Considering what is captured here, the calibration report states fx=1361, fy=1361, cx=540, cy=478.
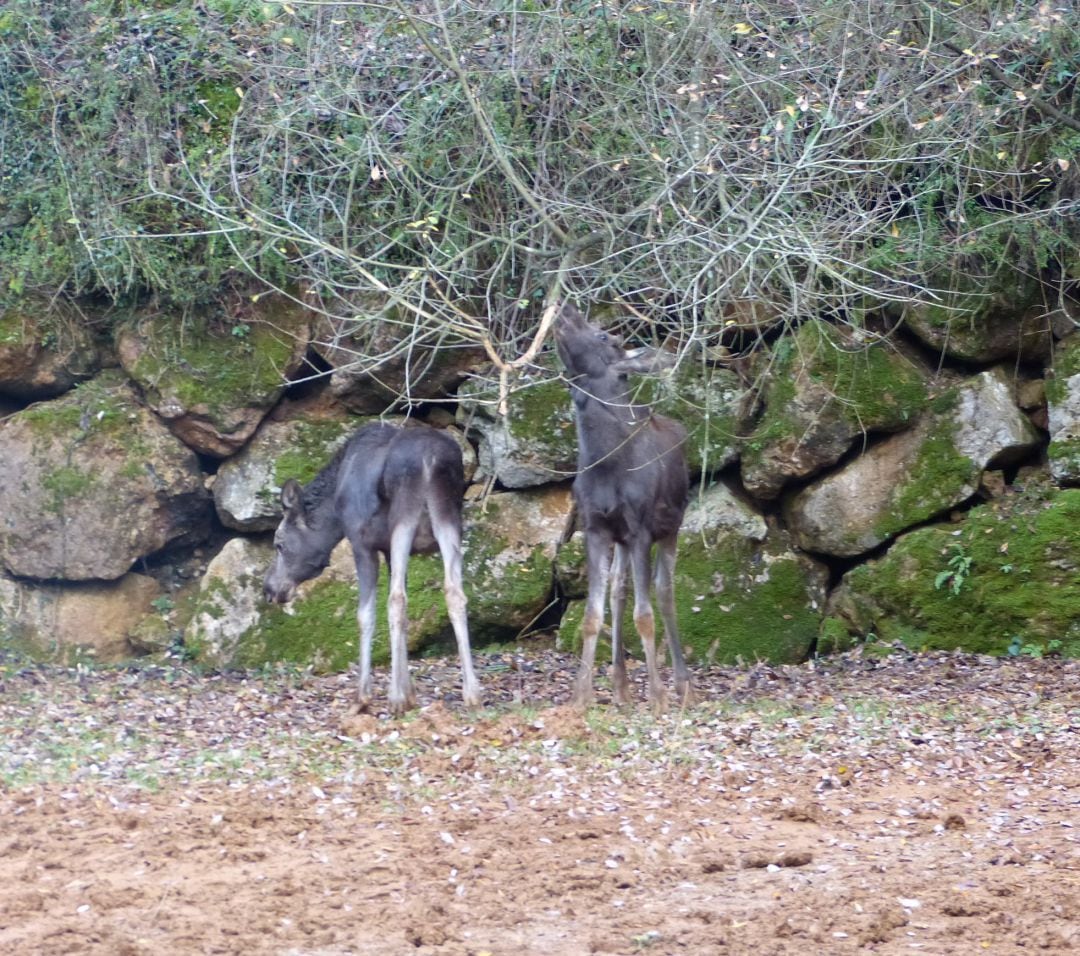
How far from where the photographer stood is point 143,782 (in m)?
6.90

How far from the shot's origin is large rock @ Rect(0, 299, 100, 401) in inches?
462

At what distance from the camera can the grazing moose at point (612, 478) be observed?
887cm

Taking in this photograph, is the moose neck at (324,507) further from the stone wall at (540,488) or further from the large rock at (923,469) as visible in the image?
the large rock at (923,469)

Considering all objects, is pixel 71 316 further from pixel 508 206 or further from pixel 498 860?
pixel 498 860

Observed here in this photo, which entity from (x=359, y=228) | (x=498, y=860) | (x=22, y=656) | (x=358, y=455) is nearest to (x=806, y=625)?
(x=358, y=455)

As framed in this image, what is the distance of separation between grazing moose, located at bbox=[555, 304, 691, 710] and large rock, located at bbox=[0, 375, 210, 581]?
4.39m

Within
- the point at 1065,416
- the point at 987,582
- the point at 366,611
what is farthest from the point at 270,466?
the point at 1065,416

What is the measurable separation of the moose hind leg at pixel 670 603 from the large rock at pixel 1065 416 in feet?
11.0

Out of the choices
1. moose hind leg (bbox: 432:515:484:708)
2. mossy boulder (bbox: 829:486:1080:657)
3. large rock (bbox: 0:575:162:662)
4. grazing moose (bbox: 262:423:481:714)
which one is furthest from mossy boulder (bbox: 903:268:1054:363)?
large rock (bbox: 0:575:162:662)

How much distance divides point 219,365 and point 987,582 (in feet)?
21.6

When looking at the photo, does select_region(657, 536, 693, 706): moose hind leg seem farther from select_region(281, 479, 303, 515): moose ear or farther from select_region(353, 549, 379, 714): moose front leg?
select_region(281, 479, 303, 515): moose ear

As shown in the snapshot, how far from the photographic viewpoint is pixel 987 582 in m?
10.5

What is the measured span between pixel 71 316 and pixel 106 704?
3.97 metres

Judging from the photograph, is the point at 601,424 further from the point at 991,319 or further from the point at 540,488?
the point at 991,319
